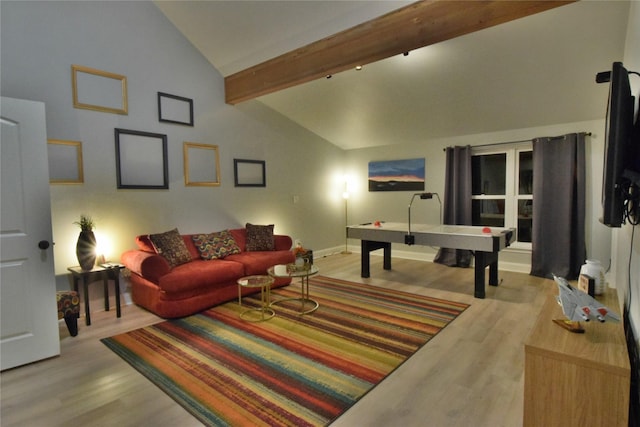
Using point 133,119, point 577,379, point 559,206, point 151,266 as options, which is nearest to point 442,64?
point 559,206

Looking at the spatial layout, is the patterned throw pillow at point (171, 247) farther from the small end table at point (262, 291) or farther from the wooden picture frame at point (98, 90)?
the wooden picture frame at point (98, 90)

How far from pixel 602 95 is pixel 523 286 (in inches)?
96.1

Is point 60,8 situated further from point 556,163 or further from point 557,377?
point 556,163

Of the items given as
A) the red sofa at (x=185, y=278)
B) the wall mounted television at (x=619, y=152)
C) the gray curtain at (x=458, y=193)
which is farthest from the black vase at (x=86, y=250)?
the gray curtain at (x=458, y=193)

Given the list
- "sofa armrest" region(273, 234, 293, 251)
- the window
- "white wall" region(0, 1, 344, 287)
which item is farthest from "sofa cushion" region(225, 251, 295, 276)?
the window

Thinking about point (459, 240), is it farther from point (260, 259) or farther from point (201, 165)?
point (201, 165)

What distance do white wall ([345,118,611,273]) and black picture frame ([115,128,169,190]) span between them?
384 centimetres

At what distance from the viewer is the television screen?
1410 millimetres

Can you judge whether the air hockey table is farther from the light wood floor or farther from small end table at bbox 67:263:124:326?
small end table at bbox 67:263:124:326

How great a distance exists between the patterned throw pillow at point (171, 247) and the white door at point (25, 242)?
1124 millimetres

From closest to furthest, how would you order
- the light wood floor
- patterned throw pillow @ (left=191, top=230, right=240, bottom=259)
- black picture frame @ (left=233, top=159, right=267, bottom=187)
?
1. the light wood floor
2. patterned throw pillow @ (left=191, top=230, right=240, bottom=259)
3. black picture frame @ (left=233, top=159, right=267, bottom=187)

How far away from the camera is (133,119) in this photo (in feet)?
13.1

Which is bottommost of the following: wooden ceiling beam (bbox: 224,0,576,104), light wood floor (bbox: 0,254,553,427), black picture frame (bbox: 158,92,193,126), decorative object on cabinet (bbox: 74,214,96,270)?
light wood floor (bbox: 0,254,553,427)

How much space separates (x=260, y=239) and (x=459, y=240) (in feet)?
8.45
